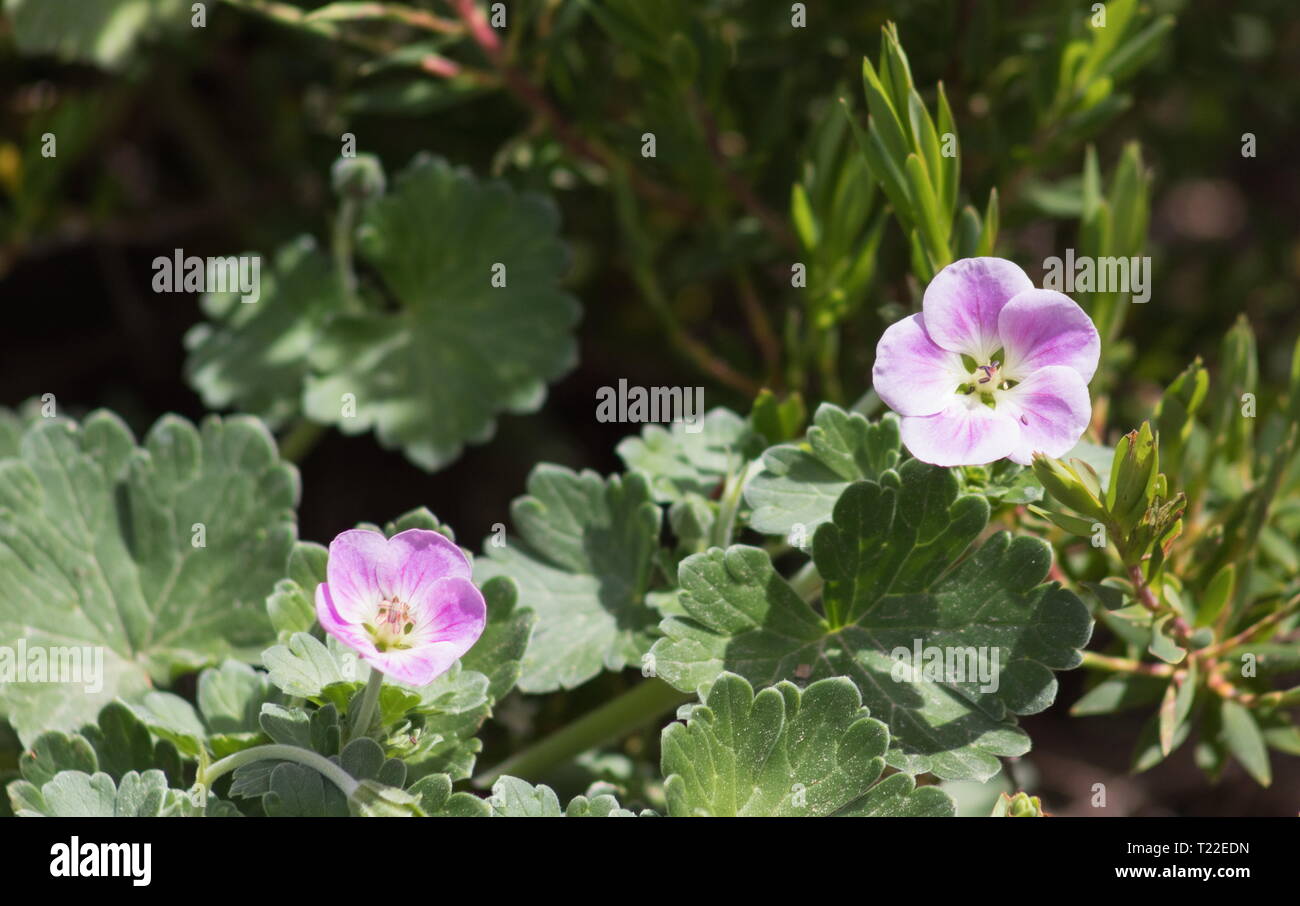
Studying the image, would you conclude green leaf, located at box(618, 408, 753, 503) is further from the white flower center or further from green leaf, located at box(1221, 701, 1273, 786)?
green leaf, located at box(1221, 701, 1273, 786)

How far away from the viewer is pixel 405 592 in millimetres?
1168

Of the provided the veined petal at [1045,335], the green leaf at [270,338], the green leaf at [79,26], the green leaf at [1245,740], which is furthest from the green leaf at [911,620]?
the green leaf at [79,26]

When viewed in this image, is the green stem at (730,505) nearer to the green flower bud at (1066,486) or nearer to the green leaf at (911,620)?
the green leaf at (911,620)

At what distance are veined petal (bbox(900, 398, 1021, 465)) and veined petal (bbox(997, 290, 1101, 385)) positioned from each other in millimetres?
65

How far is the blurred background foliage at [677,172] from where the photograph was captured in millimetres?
1681

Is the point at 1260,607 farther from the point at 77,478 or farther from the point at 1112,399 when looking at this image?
the point at 77,478

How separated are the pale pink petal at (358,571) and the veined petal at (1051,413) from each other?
0.59 m

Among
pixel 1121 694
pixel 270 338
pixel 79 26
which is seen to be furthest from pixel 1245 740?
pixel 79 26

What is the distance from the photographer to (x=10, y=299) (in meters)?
2.63

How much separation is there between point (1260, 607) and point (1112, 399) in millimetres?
696

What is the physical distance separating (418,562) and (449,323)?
32.3 inches

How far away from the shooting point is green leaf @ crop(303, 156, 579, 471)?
1.85 meters

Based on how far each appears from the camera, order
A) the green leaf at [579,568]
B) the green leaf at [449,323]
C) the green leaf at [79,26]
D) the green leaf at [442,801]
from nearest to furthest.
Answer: the green leaf at [442,801] → the green leaf at [579,568] → the green leaf at [449,323] → the green leaf at [79,26]

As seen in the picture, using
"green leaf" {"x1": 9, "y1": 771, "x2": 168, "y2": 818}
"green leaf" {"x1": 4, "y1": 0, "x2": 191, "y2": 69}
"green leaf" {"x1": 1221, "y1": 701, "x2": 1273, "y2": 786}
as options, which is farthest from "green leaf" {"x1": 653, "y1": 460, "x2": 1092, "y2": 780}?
"green leaf" {"x1": 4, "y1": 0, "x2": 191, "y2": 69}
